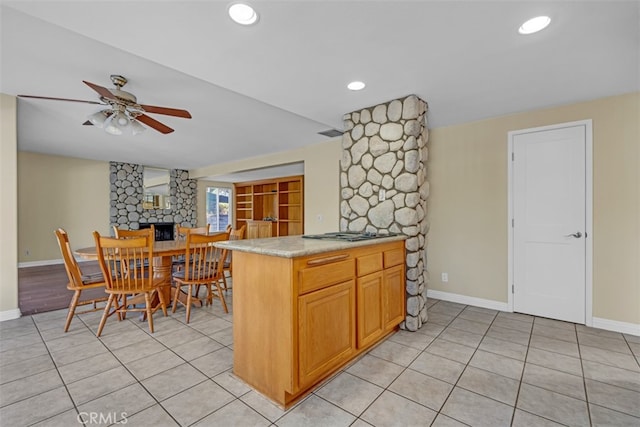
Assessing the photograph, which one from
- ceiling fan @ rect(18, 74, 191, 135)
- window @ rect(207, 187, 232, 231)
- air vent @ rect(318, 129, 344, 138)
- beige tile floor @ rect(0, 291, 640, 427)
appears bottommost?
beige tile floor @ rect(0, 291, 640, 427)

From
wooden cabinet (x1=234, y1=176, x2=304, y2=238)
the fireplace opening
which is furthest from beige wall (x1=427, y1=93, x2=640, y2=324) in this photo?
the fireplace opening

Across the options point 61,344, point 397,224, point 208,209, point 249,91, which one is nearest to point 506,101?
point 397,224

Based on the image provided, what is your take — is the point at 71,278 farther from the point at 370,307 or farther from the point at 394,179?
the point at 394,179

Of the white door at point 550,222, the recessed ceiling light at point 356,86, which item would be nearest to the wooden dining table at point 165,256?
the recessed ceiling light at point 356,86

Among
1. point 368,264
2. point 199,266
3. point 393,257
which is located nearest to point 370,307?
point 368,264

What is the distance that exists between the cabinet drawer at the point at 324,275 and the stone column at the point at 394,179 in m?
1.02

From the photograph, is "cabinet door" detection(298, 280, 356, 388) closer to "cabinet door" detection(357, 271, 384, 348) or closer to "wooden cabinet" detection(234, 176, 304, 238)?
"cabinet door" detection(357, 271, 384, 348)

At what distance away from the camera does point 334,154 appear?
498 cm

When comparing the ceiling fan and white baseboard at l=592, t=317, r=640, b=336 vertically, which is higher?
the ceiling fan

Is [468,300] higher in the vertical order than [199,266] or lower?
lower

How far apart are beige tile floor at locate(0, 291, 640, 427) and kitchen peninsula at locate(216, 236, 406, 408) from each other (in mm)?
138

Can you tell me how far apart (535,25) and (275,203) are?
24.3 ft

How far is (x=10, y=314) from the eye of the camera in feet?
10.1

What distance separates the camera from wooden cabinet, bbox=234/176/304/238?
8.02 m
